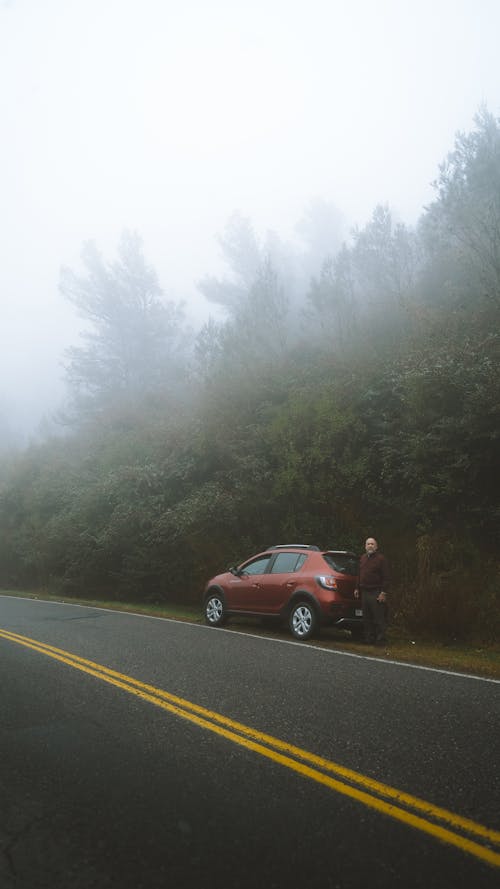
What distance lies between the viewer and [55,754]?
4.35 metres

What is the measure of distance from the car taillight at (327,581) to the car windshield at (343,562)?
0.74 feet

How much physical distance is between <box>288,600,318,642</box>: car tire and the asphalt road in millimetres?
2316

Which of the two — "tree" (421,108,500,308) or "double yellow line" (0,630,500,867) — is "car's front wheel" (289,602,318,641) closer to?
"double yellow line" (0,630,500,867)

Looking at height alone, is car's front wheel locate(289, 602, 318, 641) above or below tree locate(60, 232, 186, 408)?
below

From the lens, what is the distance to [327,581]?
945cm

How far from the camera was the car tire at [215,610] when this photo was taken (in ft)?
37.9

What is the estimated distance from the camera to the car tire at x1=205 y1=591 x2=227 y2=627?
1156 cm

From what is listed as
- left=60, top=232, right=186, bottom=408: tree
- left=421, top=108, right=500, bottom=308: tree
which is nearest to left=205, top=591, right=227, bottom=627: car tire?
left=421, top=108, right=500, bottom=308: tree

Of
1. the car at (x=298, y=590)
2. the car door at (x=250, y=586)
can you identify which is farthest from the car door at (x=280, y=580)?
the car door at (x=250, y=586)

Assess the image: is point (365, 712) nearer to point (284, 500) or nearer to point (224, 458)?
point (284, 500)

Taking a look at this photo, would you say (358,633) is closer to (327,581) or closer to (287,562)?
(327,581)

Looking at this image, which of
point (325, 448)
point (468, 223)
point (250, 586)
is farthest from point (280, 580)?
point (468, 223)

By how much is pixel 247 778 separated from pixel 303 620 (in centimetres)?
605

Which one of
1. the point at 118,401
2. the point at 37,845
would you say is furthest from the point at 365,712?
the point at 118,401
